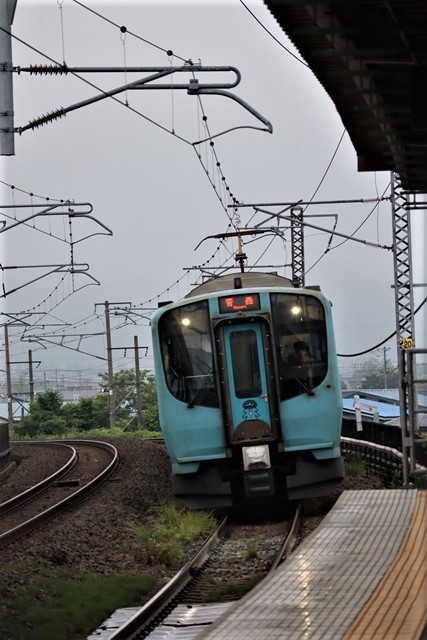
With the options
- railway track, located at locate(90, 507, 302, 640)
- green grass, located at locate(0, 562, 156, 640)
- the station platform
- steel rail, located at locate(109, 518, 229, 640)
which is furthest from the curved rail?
the station platform

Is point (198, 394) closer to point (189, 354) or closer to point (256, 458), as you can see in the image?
point (189, 354)

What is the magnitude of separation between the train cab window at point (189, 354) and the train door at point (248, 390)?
0.19 metres

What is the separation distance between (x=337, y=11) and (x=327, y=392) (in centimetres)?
1000

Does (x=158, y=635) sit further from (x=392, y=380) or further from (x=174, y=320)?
(x=392, y=380)

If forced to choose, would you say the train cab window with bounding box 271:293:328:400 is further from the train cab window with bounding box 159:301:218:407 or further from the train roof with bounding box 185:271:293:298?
the train cab window with bounding box 159:301:218:407

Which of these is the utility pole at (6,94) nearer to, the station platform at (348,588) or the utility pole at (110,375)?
the station platform at (348,588)

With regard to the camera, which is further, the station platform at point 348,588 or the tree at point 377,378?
the tree at point 377,378

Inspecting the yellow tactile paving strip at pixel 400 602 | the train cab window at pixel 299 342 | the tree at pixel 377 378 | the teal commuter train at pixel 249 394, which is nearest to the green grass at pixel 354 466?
the teal commuter train at pixel 249 394

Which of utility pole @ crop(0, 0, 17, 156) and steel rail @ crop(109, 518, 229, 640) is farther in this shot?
utility pole @ crop(0, 0, 17, 156)

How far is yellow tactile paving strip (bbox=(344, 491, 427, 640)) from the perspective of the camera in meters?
5.96

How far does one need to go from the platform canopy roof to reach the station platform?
108 inches

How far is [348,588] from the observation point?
729 cm

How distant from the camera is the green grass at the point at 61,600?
895 cm

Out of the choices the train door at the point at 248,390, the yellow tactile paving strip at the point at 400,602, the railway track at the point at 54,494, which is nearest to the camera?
the yellow tactile paving strip at the point at 400,602
